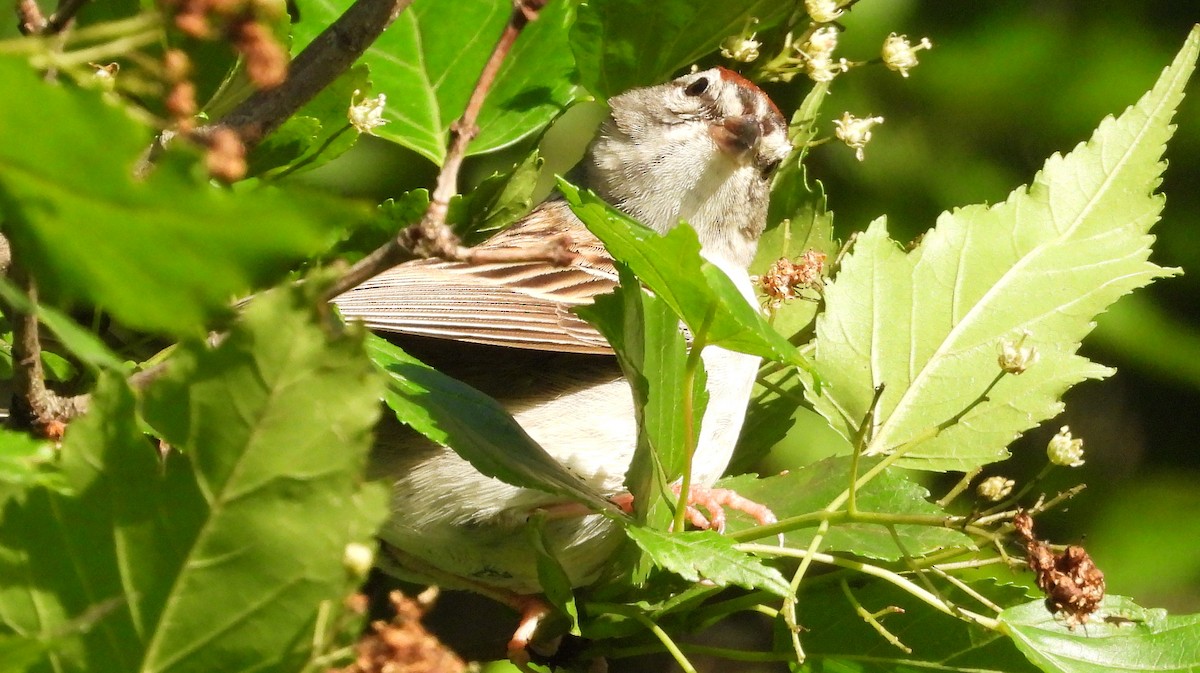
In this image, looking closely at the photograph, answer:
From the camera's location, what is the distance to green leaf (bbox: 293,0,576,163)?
6.02 feet

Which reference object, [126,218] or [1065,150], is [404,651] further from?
[1065,150]

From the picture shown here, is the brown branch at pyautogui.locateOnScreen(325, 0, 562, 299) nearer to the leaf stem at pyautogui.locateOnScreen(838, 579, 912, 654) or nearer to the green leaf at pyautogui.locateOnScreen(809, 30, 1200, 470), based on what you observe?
the leaf stem at pyautogui.locateOnScreen(838, 579, 912, 654)

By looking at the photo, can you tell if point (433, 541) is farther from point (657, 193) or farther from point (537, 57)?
point (657, 193)

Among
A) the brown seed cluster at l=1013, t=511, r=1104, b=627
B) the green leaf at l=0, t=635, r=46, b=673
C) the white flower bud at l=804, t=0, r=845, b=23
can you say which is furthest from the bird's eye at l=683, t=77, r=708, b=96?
the green leaf at l=0, t=635, r=46, b=673

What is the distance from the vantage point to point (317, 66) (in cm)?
125

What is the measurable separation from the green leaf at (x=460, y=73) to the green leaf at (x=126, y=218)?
1245 mm

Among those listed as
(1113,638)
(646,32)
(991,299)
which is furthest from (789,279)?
(1113,638)

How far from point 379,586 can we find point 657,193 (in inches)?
37.1

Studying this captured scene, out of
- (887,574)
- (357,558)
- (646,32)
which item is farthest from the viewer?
(646,32)

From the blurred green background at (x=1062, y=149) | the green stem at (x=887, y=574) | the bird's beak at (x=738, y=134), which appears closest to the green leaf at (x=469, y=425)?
the green stem at (x=887, y=574)

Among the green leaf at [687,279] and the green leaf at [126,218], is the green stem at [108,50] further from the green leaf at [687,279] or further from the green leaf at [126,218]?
the green leaf at [687,279]

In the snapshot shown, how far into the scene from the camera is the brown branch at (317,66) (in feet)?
4.01

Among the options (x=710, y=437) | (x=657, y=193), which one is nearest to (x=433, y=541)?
(x=710, y=437)

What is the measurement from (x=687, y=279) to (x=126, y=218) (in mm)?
614
